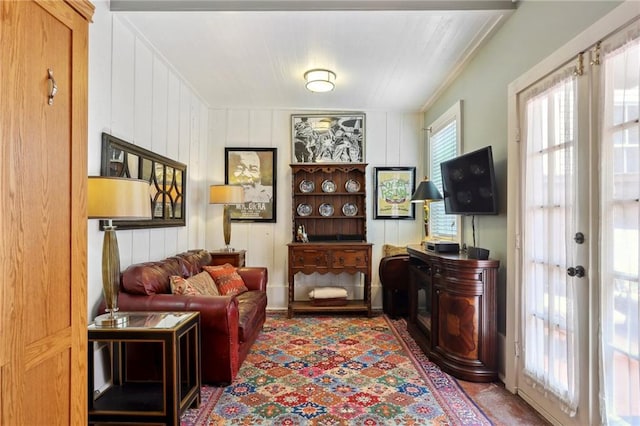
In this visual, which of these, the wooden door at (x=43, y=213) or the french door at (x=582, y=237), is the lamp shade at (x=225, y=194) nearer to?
the wooden door at (x=43, y=213)

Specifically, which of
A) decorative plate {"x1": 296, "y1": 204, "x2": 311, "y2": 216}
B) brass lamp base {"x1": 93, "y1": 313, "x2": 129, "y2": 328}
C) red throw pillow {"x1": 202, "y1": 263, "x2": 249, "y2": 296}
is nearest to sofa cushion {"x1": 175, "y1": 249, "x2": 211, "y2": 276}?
red throw pillow {"x1": 202, "y1": 263, "x2": 249, "y2": 296}

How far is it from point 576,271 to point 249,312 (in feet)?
8.14

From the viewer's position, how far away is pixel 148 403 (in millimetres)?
2207

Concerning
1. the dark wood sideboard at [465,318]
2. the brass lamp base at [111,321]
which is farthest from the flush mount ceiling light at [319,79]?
the brass lamp base at [111,321]

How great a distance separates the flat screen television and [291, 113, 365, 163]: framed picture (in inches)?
69.6

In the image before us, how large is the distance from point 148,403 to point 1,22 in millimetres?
Answer: 2111

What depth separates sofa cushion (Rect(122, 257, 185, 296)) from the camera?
8.75 ft

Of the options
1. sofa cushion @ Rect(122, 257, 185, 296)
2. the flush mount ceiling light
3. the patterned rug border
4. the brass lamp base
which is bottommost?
the patterned rug border

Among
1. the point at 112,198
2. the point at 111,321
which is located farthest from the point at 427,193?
the point at 111,321

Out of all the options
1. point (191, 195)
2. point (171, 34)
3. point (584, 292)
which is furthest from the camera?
point (191, 195)

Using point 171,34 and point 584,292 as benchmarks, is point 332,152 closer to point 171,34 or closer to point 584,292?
point 171,34

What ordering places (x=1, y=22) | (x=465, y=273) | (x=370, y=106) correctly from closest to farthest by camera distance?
(x=1, y=22)
(x=465, y=273)
(x=370, y=106)

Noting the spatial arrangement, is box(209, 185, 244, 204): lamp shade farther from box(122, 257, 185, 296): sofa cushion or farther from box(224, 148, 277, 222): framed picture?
box(122, 257, 185, 296): sofa cushion

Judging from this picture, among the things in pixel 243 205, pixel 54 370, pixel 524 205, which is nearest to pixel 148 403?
pixel 54 370
